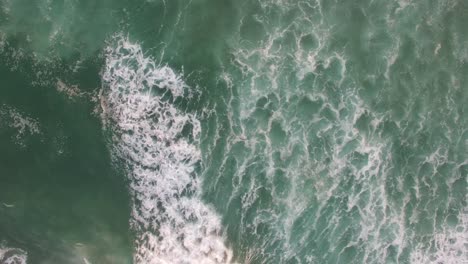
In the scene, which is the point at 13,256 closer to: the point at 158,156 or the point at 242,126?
the point at 158,156

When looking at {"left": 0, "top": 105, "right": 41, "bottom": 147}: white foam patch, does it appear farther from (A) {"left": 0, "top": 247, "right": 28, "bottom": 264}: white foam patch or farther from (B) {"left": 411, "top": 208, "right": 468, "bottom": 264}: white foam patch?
(B) {"left": 411, "top": 208, "right": 468, "bottom": 264}: white foam patch

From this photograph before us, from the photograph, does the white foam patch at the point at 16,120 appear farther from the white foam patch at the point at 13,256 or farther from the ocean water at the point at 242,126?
the white foam patch at the point at 13,256

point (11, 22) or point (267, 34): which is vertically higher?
point (11, 22)

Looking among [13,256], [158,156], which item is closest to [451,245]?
[158,156]

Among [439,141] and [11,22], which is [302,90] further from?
[11,22]

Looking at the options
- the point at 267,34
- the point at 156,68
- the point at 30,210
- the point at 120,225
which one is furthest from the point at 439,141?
the point at 30,210

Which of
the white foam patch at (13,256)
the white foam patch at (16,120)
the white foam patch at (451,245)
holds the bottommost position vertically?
the white foam patch at (451,245)

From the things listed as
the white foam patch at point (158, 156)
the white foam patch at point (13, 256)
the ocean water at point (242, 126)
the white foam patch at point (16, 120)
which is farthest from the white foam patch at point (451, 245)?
the white foam patch at point (16, 120)

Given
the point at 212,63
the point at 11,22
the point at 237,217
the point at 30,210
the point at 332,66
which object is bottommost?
the point at 237,217
